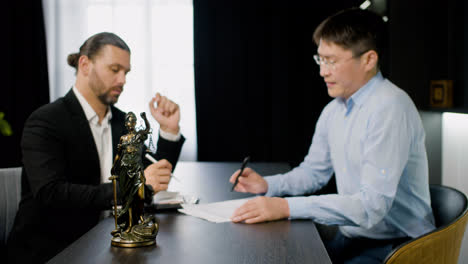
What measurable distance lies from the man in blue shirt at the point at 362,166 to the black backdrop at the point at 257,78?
2.40 m

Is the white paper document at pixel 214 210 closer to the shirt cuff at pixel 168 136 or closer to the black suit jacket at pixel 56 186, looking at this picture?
the black suit jacket at pixel 56 186

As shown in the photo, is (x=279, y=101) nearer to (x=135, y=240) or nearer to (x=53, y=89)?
(x=53, y=89)

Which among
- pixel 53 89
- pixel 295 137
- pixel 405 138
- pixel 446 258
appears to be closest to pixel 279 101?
pixel 295 137

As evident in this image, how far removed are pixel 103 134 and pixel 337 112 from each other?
1015 mm

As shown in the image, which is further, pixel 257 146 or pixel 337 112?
pixel 257 146

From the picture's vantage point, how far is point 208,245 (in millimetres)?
1238

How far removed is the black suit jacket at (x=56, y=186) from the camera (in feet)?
5.76

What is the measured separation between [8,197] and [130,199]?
3.71 feet

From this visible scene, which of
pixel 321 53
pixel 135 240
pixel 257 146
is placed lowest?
pixel 257 146

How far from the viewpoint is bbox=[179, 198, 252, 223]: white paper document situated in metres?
1.53

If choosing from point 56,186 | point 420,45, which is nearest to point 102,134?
point 56,186

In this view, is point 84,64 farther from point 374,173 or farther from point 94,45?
point 374,173

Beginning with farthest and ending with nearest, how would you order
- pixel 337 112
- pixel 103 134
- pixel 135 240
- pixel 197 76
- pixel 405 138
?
pixel 197 76 < pixel 103 134 < pixel 337 112 < pixel 405 138 < pixel 135 240

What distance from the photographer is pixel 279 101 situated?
447 centimetres
